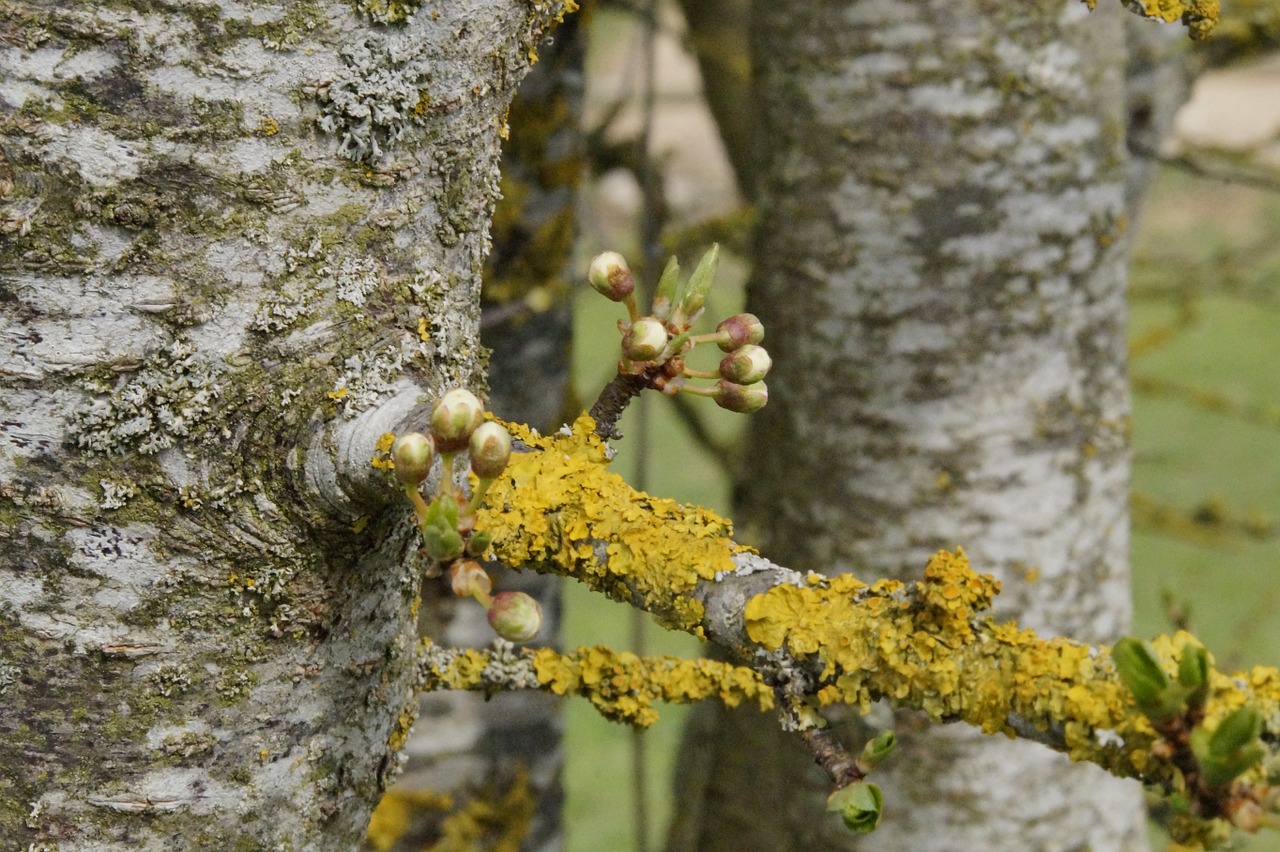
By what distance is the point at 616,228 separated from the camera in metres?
10.3

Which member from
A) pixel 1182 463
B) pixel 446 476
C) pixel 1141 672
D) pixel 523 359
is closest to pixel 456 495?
pixel 446 476

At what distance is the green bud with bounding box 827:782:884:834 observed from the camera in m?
0.65

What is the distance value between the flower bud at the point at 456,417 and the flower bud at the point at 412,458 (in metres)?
0.01

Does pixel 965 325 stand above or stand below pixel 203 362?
below

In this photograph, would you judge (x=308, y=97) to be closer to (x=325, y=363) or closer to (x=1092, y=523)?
(x=325, y=363)

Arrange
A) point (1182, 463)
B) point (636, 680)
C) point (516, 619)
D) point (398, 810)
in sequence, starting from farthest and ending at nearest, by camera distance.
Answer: point (1182, 463) → point (398, 810) → point (636, 680) → point (516, 619)

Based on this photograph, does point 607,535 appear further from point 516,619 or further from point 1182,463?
point 1182,463

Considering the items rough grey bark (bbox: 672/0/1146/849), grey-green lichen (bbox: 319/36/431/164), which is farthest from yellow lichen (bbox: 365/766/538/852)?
grey-green lichen (bbox: 319/36/431/164)

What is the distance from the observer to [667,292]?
784 millimetres

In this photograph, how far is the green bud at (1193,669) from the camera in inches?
23.2

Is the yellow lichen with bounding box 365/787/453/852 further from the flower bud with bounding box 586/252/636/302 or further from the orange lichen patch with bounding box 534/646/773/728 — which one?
the flower bud with bounding box 586/252/636/302

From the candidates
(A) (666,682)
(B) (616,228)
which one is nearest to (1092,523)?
(A) (666,682)

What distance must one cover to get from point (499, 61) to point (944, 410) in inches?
43.4

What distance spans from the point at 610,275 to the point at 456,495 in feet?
0.71
